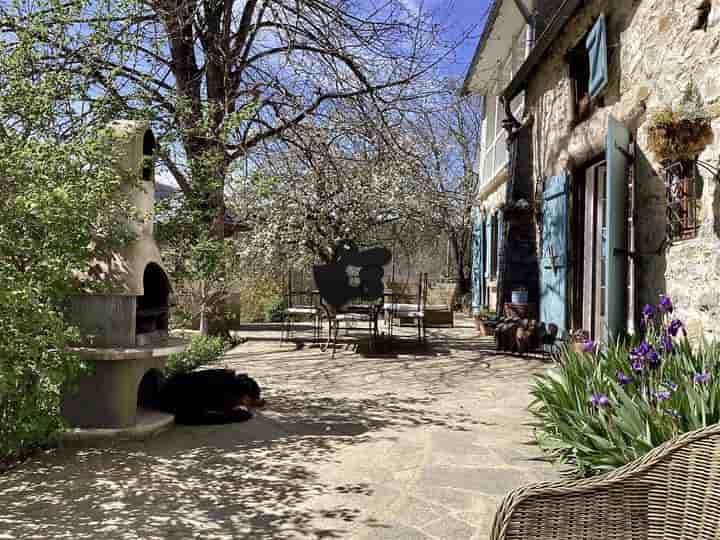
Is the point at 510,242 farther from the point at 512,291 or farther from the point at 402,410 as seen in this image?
the point at 402,410

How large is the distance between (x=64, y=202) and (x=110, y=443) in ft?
5.32

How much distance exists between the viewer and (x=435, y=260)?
25469mm

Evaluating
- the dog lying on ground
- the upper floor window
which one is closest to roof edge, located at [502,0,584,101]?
the upper floor window

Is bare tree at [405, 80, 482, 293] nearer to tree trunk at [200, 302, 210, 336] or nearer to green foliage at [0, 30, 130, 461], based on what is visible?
tree trunk at [200, 302, 210, 336]

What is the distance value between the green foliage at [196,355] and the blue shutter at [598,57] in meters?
5.23

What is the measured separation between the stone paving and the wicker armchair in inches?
44.7

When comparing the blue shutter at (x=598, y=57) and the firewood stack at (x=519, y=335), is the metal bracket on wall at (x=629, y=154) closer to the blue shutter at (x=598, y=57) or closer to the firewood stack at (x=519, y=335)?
the blue shutter at (x=598, y=57)

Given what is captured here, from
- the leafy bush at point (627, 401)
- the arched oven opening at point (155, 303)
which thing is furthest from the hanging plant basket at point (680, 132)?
the arched oven opening at point (155, 303)

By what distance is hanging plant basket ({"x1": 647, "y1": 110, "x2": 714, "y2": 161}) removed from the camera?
173 inches

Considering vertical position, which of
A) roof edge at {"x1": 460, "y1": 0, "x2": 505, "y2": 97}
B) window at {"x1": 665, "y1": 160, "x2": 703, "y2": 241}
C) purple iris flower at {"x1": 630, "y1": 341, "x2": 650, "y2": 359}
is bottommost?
purple iris flower at {"x1": 630, "y1": 341, "x2": 650, "y2": 359}

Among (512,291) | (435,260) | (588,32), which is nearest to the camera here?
(588,32)

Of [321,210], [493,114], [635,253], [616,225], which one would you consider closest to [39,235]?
[616,225]

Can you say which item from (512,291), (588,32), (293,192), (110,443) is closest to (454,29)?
(588,32)

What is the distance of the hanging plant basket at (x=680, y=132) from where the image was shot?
4.39 m
